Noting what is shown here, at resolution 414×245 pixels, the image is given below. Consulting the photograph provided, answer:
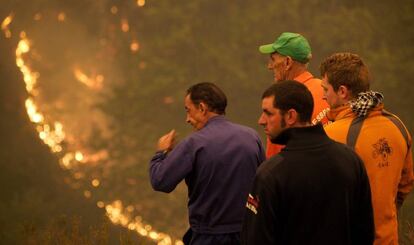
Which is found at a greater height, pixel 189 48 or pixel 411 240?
pixel 189 48

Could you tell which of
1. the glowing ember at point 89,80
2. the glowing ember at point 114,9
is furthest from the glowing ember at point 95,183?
the glowing ember at point 114,9

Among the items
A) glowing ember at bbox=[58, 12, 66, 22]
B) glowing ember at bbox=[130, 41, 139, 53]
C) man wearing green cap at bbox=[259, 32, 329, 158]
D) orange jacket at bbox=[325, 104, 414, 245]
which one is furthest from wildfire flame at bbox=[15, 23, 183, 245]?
orange jacket at bbox=[325, 104, 414, 245]

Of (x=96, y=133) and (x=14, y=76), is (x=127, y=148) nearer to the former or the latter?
(x=96, y=133)

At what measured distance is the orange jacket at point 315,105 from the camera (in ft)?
9.86

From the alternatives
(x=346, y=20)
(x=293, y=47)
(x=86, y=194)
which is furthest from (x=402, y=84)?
(x=293, y=47)

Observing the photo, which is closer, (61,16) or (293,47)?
(293,47)

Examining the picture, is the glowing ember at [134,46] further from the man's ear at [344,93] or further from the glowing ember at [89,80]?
the man's ear at [344,93]

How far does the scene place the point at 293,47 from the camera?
10.6 ft

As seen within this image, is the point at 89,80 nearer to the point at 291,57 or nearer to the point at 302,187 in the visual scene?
the point at 291,57

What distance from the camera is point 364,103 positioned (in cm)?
239

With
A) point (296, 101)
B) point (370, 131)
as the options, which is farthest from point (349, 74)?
point (296, 101)

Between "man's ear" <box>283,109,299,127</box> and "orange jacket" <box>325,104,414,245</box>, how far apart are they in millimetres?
392

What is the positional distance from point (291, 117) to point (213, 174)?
79 centimetres

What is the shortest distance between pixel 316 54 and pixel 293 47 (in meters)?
4.66
